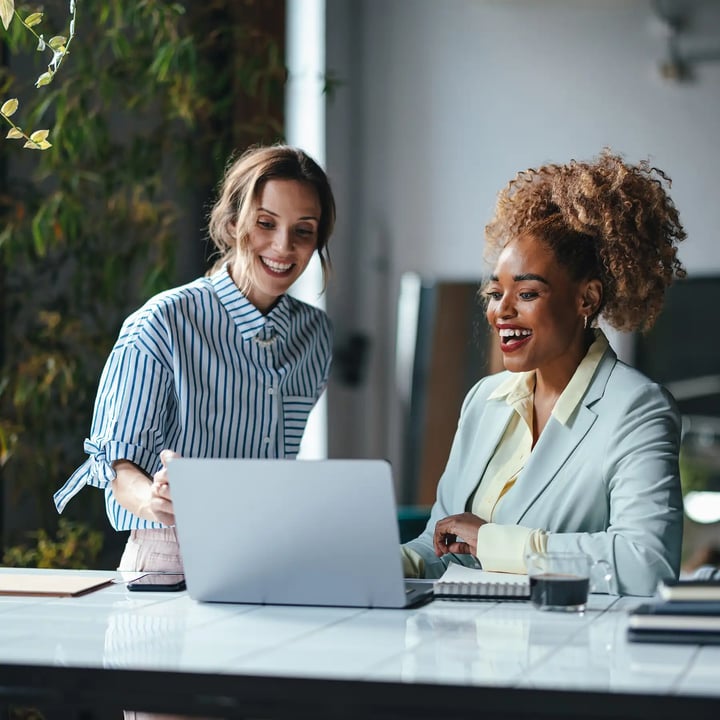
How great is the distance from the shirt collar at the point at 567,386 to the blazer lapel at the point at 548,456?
14 mm

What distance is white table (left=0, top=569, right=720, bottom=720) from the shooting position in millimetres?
1287

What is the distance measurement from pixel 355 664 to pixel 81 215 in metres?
2.37

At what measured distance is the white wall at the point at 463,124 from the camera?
6078mm

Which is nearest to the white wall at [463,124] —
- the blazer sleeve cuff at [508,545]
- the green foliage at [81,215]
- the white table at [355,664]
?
the green foliage at [81,215]

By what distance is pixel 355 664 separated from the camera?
55.4 inches

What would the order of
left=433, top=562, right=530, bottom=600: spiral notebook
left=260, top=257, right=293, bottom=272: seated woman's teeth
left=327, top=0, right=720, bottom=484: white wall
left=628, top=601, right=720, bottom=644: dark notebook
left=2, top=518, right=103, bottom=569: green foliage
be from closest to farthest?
left=628, top=601, right=720, bottom=644: dark notebook, left=433, top=562, right=530, bottom=600: spiral notebook, left=260, top=257, right=293, bottom=272: seated woman's teeth, left=2, top=518, right=103, bottom=569: green foliage, left=327, top=0, right=720, bottom=484: white wall

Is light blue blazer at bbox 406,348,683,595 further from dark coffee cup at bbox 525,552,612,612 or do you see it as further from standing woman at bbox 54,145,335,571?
standing woman at bbox 54,145,335,571

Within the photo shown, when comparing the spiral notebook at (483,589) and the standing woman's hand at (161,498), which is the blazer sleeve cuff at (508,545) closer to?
the spiral notebook at (483,589)

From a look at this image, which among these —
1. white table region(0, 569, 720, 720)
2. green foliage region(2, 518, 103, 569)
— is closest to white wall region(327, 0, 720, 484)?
green foliage region(2, 518, 103, 569)

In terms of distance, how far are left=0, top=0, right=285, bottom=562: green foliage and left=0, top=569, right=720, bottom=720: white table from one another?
1.76 metres

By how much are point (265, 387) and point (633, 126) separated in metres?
4.19

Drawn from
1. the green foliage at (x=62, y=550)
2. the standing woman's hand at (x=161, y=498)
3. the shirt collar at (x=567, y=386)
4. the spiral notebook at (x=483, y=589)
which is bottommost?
the green foliage at (x=62, y=550)

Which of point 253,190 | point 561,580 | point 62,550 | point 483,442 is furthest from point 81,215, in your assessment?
point 561,580

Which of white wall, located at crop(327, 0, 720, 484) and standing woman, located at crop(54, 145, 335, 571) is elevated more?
white wall, located at crop(327, 0, 720, 484)
